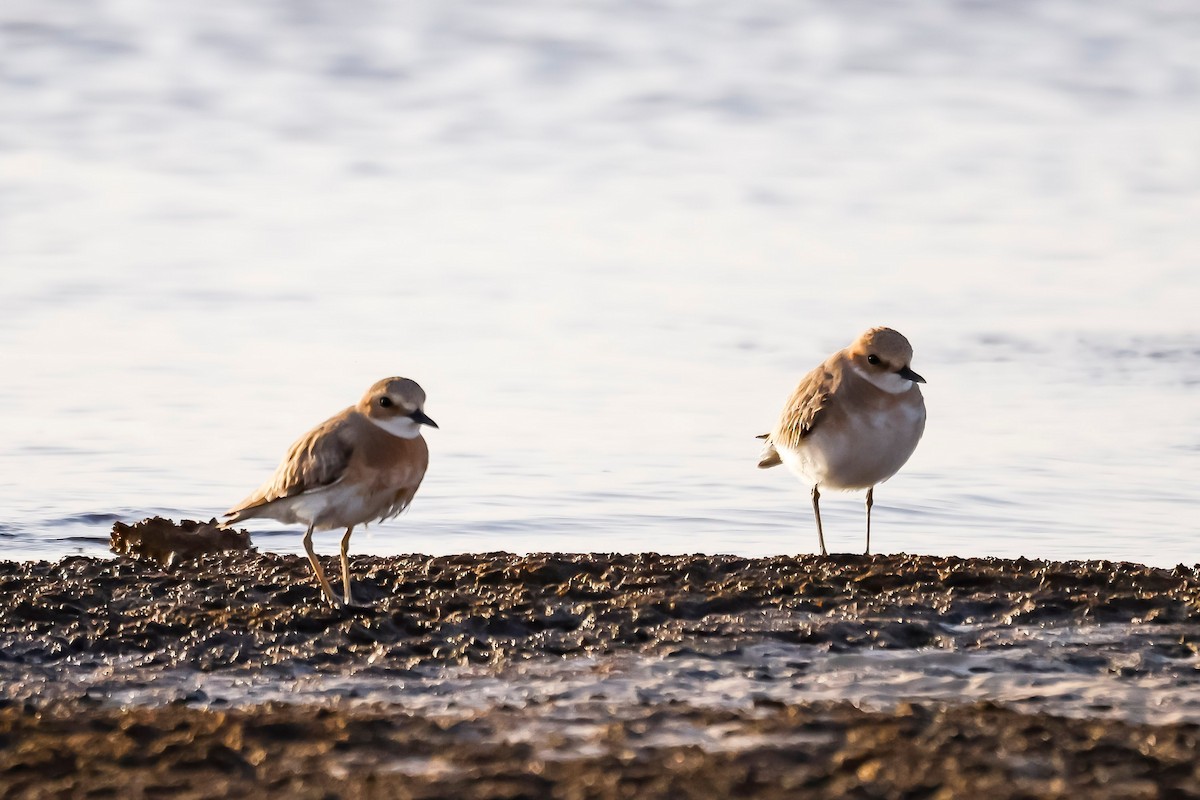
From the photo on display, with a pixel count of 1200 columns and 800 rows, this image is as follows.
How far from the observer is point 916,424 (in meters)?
8.85

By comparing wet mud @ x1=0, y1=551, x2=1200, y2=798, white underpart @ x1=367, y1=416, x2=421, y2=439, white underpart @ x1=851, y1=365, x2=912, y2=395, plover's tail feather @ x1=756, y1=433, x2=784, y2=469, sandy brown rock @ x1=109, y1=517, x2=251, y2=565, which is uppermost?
white underpart @ x1=851, y1=365, x2=912, y2=395

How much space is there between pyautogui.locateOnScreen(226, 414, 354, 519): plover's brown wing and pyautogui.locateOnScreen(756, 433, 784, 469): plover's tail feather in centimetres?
315

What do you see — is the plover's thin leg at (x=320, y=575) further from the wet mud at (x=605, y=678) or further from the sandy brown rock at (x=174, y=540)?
the sandy brown rock at (x=174, y=540)

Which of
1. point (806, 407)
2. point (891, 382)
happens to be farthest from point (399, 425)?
point (891, 382)

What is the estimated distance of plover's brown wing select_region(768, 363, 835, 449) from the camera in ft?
29.2

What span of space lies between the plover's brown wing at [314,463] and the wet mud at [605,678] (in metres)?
0.43

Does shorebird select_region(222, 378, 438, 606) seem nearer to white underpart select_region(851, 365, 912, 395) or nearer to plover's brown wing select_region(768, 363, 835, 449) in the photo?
plover's brown wing select_region(768, 363, 835, 449)

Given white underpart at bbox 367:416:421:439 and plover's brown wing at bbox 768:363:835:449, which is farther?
plover's brown wing at bbox 768:363:835:449

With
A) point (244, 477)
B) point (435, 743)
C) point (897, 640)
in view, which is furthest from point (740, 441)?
point (435, 743)

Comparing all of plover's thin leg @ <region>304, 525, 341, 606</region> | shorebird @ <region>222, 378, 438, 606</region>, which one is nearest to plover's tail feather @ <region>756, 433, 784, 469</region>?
shorebird @ <region>222, 378, 438, 606</region>

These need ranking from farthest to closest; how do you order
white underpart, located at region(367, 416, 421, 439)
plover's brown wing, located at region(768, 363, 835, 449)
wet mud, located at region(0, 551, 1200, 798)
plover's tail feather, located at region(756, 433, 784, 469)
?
plover's tail feather, located at region(756, 433, 784, 469) < plover's brown wing, located at region(768, 363, 835, 449) < white underpart, located at region(367, 416, 421, 439) < wet mud, located at region(0, 551, 1200, 798)

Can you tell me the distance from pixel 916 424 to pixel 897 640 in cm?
276

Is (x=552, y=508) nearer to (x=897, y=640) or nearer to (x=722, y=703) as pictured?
(x=897, y=640)

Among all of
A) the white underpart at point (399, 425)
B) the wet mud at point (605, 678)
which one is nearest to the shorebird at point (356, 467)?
the white underpart at point (399, 425)
